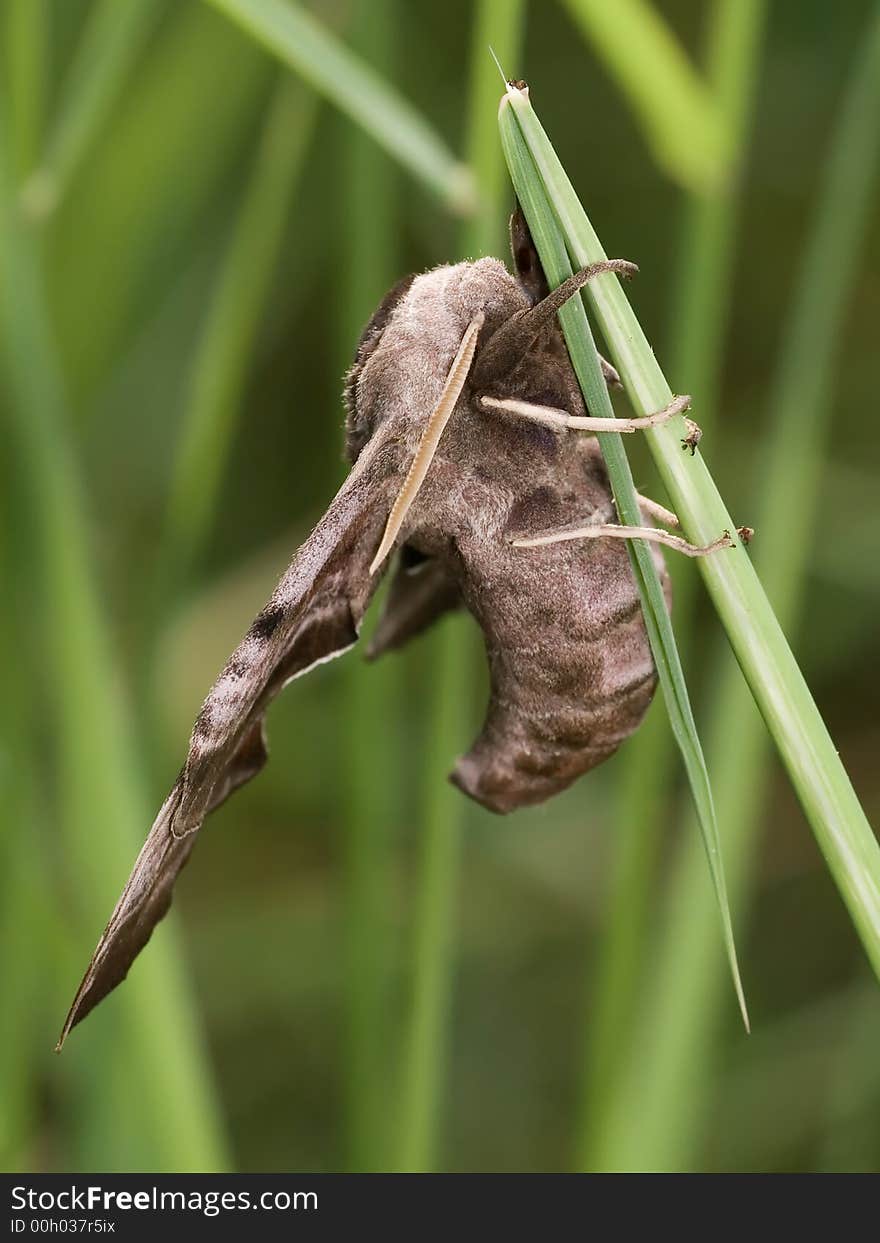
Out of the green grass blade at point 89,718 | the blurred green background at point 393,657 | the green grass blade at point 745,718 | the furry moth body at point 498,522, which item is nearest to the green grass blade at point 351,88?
the blurred green background at point 393,657

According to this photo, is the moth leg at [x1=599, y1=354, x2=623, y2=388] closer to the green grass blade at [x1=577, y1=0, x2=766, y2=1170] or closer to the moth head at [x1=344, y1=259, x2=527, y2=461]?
the moth head at [x1=344, y1=259, x2=527, y2=461]

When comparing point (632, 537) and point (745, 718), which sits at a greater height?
point (632, 537)

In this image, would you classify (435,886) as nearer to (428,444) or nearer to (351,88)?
(428,444)

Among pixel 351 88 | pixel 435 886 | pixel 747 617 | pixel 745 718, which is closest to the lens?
pixel 747 617

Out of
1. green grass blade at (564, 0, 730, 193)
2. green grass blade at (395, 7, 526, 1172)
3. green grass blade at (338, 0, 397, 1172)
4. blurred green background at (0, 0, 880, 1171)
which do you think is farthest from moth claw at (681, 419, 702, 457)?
green grass blade at (338, 0, 397, 1172)

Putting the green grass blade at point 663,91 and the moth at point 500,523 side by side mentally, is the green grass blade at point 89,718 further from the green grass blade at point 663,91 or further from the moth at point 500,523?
the green grass blade at point 663,91

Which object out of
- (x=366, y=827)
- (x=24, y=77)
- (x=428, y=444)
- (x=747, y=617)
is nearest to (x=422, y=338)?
(x=428, y=444)

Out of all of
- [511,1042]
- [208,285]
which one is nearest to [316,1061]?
[511,1042]
